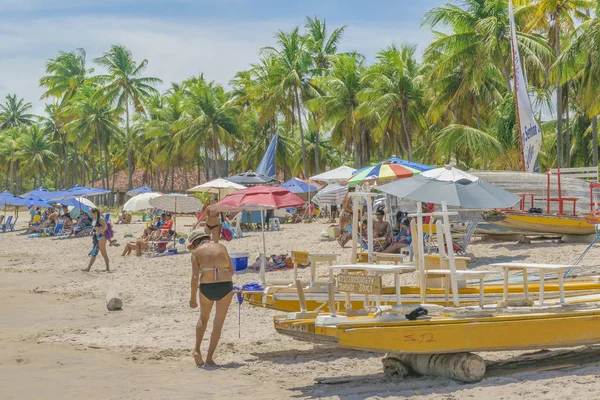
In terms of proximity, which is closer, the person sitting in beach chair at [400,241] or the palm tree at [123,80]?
the person sitting in beach chair at [400,241]

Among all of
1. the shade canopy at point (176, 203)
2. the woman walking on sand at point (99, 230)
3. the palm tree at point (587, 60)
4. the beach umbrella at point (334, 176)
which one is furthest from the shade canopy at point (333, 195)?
the woman walking on sand at point (99, 230)

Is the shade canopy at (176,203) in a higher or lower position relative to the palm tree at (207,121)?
lower

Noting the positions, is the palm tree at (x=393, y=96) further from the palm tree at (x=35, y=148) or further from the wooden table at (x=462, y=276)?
the palm tree at (x=35, y=148)

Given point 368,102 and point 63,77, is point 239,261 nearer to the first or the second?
point 368,102

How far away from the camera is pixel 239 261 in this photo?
15.2 m

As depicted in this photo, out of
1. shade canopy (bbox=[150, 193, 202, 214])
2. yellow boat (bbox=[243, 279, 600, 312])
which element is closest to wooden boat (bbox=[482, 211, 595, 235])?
yellow boat (bbox=[243, 279, 600, 312])

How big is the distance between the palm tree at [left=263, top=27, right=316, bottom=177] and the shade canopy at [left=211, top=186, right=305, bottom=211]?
29557 millimetres

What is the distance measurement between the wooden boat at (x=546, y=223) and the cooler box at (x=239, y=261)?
5.10 m

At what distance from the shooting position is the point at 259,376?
7969 mm

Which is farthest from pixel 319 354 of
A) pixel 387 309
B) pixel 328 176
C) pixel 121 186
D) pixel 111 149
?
pixel 111 149

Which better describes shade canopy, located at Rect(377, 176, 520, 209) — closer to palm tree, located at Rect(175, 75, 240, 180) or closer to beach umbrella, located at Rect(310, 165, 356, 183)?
beach umbrella, located at Rect(310, 165, 356, 183)

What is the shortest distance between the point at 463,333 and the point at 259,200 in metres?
7.11

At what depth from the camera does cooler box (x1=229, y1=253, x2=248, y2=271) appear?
15.1 meters

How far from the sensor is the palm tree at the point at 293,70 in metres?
43.4
